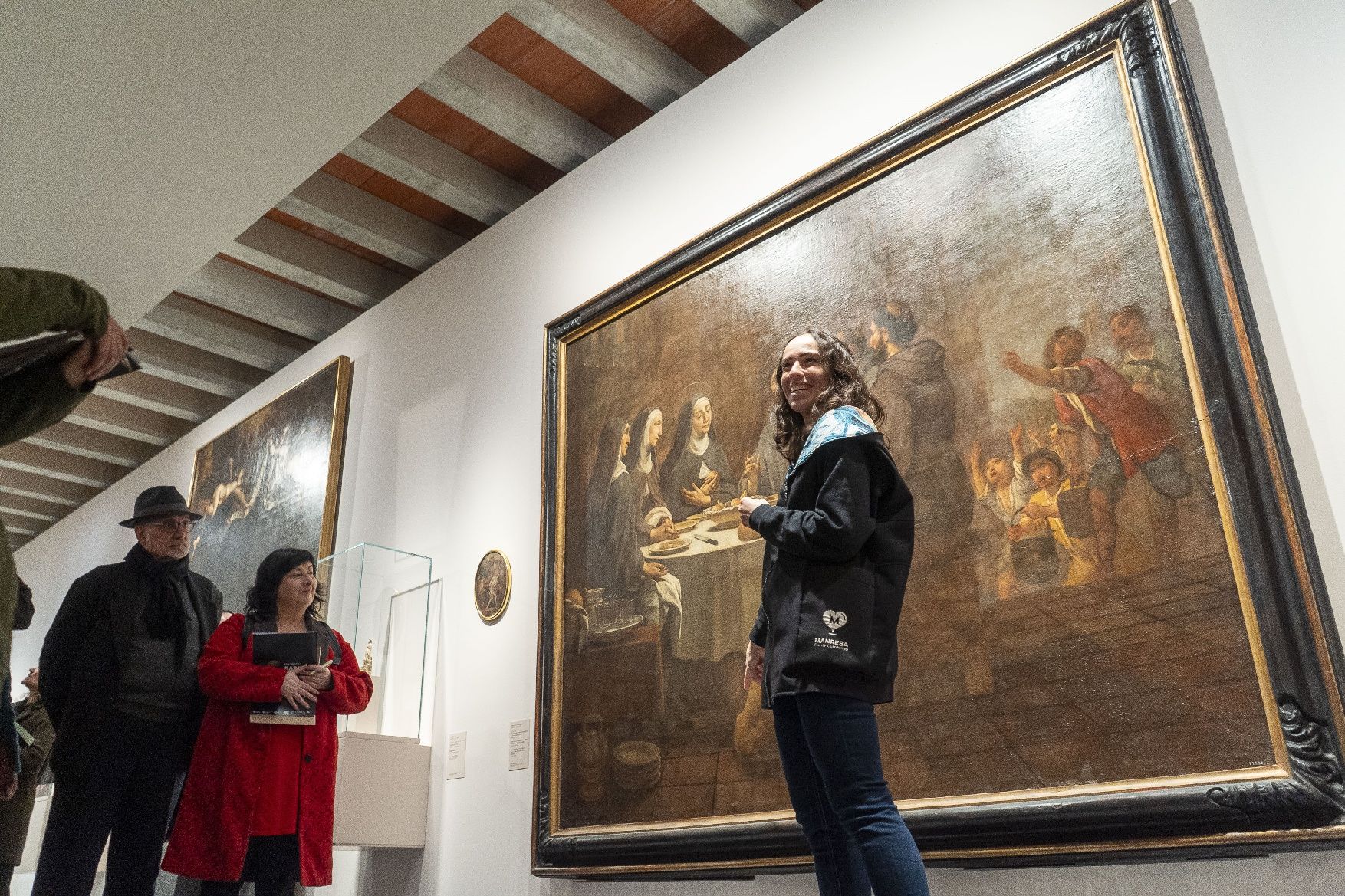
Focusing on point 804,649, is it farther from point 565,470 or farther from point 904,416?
point 565,470

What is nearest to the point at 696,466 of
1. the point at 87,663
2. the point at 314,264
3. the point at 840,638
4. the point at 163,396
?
the point at 840,638

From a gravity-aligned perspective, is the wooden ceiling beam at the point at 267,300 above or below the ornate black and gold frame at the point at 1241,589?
above

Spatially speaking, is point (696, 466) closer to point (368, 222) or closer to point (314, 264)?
point (368, 222)

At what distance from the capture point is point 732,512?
171 inches

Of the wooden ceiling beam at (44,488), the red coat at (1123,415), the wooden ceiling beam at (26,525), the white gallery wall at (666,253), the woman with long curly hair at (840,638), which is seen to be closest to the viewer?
the woman with long curly hair at (840,638)

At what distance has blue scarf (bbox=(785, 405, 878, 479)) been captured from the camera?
9.29ft

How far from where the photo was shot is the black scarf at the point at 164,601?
4148 millimetres

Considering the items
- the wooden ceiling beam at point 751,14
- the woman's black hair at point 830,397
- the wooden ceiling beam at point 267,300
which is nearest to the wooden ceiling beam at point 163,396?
the wooden ceiling beam at point 267,300

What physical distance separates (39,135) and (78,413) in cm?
576

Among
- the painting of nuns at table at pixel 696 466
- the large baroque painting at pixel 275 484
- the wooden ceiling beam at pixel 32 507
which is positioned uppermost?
the wooden ceiling beam at pixel 32 507

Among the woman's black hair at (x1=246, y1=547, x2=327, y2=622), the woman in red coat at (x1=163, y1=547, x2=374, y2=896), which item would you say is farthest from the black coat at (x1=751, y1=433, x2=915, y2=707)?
the woman's black hair at (x1=246, y1=547, x2=327, y2=622)

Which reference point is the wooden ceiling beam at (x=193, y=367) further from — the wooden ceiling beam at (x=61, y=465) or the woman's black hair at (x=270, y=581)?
the woman's black hair at (x=270, y=581)

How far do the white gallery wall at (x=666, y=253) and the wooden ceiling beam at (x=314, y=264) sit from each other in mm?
254

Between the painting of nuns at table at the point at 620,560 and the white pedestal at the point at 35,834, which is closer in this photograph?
the painting of nuns at table at the point at 620,560
